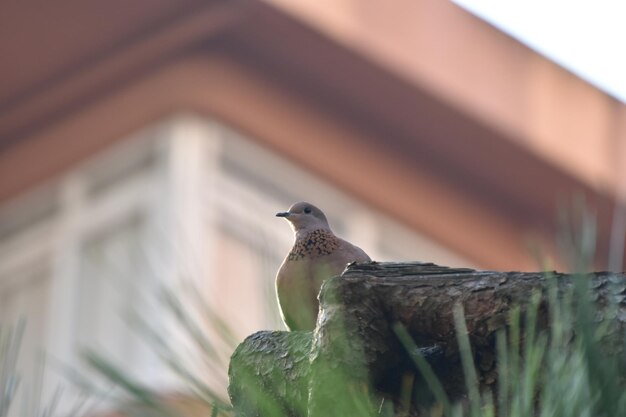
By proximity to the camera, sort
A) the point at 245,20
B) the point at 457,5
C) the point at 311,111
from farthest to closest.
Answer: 1. the point at 311,111
2. the point at 245,20
3. the point at 457,5

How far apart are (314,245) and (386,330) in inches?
51.6

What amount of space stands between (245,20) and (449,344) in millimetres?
5941

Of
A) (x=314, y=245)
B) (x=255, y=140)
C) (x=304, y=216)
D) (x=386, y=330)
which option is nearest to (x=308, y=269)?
(x=314, y=245)

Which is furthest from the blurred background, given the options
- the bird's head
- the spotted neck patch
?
the spotted neck patch

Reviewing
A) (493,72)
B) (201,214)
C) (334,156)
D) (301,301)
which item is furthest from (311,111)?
(301,301)

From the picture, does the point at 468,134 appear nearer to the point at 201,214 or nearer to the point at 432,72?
the point at 432,72

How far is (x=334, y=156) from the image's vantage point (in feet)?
26.7

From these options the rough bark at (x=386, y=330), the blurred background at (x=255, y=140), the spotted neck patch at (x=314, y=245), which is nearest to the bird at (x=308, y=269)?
the spotted neck patch at (x=314, y=245)

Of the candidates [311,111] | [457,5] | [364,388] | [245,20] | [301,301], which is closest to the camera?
[364,388]

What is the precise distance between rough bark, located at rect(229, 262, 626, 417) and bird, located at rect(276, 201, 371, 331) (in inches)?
23.8

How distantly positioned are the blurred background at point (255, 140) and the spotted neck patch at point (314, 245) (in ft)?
12.3

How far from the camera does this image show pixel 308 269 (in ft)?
8.36

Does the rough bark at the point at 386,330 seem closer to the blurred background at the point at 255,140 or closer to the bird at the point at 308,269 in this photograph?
the bird at the point at 308,269

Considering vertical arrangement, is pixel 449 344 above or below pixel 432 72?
below
